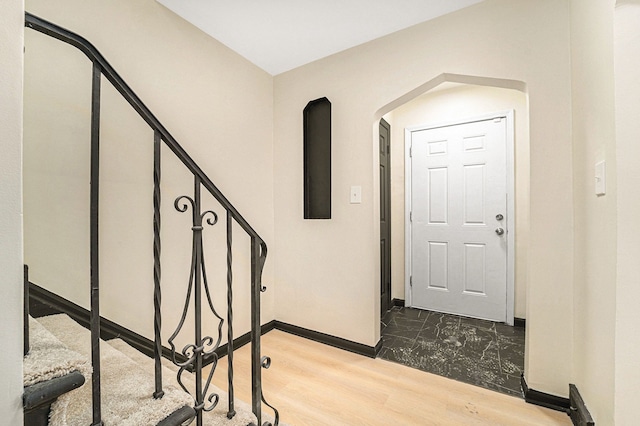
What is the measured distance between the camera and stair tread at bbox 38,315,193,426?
2.64 feet

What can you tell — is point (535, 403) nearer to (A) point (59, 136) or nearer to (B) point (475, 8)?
(B) point (475, 8)

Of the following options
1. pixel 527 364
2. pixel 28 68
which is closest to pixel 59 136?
pixel 28 68

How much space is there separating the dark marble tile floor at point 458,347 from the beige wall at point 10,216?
218cm

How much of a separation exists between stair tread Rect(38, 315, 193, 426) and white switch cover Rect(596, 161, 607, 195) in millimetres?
1897

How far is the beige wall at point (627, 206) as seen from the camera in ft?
3.20

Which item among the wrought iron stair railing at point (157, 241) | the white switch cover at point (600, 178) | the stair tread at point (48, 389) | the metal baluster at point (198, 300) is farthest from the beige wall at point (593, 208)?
the stair tread at point (48, 389)

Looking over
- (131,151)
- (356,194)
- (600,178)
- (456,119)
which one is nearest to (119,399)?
(131,151)

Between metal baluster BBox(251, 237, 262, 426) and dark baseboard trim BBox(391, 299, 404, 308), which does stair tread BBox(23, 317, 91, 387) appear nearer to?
metal baluster BBox(251, 237, 262, 426)

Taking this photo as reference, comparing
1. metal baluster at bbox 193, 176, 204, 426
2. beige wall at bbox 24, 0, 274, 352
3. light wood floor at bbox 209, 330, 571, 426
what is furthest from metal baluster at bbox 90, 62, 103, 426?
light wood floor at bbox 209, 330, 571, 426

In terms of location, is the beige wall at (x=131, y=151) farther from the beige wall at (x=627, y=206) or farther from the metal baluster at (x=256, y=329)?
the beige wall at (x=627, y=206)

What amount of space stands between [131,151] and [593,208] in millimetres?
2559

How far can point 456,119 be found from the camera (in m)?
3.11

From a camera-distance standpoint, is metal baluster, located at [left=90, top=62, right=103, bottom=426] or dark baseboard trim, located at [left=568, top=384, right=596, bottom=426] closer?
metal baluster, located at [left=90, top=62, right=103, bottom=426]

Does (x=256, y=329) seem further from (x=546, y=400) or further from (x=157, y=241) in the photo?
(x=546, y=400)
